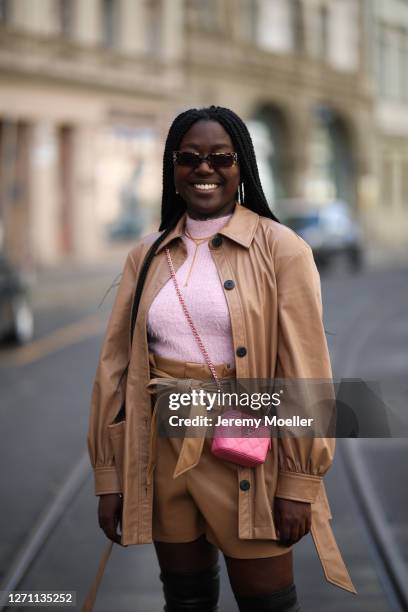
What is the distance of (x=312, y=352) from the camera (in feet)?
8.54

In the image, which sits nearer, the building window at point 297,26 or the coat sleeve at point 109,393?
the coat sleeve at point 109,393

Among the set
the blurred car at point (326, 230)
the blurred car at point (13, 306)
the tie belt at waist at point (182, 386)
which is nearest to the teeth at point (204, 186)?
the tie belt at waist at point (182, 386)

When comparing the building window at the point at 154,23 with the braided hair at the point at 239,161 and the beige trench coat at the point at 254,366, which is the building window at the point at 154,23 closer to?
the braided hair at the point at 239,161

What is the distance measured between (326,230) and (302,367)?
2287cm

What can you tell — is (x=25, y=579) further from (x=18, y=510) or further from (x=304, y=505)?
(x=304, y=505)

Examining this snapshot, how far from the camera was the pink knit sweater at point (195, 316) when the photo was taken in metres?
2.64

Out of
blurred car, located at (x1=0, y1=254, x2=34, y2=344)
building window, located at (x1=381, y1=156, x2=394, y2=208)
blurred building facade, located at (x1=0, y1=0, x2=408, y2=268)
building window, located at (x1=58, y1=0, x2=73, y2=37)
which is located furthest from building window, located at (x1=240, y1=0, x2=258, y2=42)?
blurred car, located at (x1=0, y1=254, x2=34, y2=344)

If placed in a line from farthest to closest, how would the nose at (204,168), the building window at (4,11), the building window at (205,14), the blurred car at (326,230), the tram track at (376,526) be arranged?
the building window at (205,14) → the building window at (4,11) → the blurred car at (326,230) → the tram track at (376,526) → the nose at (204,168)

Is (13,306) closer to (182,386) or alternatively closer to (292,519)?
(182,386)

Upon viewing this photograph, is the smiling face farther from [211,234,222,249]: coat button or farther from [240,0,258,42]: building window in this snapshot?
[240,0,258,42]: building window

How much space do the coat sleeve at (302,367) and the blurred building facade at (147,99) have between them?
70.9 feet

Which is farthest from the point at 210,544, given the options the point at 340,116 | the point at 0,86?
the point at 340,116

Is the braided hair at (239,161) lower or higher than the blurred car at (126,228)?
higher

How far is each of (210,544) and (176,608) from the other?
20 centimetres
